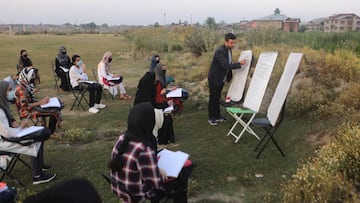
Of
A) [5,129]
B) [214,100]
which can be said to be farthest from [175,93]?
[5,129]

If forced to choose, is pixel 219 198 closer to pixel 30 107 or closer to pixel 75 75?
pixel 30 107

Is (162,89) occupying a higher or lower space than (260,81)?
lower

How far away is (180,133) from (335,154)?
3.48 meters

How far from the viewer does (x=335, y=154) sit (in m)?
4.17

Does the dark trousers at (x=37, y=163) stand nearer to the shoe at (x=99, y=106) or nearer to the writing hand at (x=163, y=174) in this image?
the writing hand at (x=163, y=174)

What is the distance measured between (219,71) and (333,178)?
4036 mm

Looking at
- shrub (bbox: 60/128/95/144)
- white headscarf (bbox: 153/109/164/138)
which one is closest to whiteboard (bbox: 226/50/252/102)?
white headscarf (bbox: 153/109/164/138)

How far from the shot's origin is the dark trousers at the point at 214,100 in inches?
287

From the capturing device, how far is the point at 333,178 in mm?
3424

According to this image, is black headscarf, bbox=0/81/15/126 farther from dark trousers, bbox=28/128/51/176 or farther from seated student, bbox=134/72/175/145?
seated student, bbox=134/72/175/145

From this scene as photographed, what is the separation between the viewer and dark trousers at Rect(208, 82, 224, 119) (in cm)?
730

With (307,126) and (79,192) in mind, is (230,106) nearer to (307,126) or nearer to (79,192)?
(307,126)

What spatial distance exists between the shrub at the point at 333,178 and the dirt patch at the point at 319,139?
1322 mm

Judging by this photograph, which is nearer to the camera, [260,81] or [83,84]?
[260,81]
